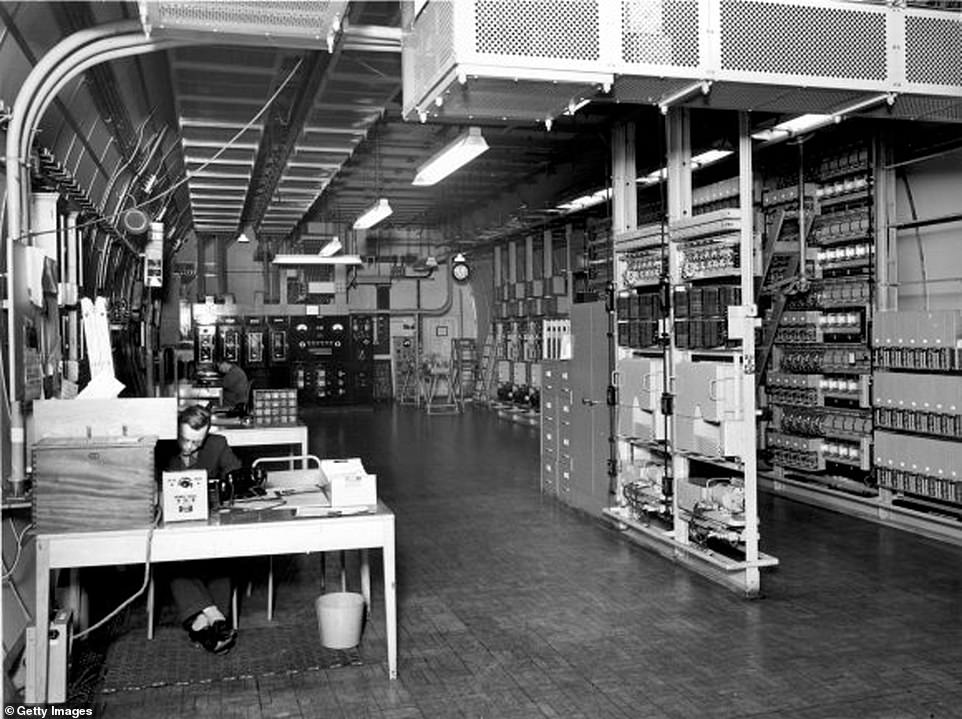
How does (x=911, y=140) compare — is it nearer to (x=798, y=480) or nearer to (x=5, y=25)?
(x=798, y=480)

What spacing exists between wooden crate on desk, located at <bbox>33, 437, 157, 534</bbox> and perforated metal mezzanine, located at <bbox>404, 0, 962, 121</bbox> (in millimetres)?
2248

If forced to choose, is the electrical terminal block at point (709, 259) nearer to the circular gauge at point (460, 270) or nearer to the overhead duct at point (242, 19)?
the overhead duct at point (242, 19)

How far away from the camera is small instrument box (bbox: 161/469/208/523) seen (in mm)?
4387

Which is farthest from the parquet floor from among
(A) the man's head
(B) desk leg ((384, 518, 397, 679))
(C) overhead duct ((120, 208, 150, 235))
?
(C) overhead duct ((120, 208, 150, 235))

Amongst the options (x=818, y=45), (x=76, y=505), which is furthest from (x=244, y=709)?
(x=818, y=45)

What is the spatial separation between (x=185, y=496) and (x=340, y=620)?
1.12 m

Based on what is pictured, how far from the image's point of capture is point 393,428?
15672mm

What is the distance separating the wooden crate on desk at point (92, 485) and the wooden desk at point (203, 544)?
6cm

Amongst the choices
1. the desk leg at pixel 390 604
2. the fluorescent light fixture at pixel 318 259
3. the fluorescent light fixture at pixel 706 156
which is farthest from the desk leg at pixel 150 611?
the fluorescent light fixture at pixel 318 259

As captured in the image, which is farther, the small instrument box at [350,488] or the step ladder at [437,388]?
the step ladder at [437,388]

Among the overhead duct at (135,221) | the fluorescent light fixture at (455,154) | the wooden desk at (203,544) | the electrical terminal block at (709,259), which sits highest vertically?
the fluorescent light fixture at (455,154)

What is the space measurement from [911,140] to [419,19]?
17.7 feet

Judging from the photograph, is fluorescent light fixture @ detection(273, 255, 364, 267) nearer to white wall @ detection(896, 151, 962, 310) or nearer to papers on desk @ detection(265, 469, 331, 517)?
white wall @ detection(896, 151, 962, 310)

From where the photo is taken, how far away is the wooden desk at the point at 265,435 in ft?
26.8
